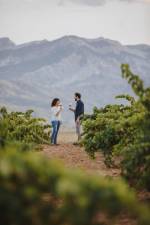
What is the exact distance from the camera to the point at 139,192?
11.2 meters

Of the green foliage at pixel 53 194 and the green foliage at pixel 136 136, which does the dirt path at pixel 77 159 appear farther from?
the green foliage at pixel 53 194

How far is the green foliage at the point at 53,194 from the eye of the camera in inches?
121

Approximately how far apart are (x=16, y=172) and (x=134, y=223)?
5334 millimetres

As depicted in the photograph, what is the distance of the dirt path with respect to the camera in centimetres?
1576

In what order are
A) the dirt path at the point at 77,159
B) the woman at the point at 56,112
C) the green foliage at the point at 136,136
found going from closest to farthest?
1. the green foliage at the point at 136,136
2. the dirt path at the point at 77,159
3. the woman at the point at 56,112

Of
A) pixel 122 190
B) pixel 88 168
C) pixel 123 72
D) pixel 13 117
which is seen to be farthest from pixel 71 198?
pixel 13 117

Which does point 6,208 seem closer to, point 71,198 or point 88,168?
point 71,198

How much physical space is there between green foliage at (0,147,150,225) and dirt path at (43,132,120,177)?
11093mm

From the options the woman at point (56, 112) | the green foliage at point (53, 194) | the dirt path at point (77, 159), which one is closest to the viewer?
the green foliage at point (53, 194)

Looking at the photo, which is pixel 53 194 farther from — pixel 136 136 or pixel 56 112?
pixel 56 112

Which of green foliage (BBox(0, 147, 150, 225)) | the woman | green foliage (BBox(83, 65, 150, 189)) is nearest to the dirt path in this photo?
the woman

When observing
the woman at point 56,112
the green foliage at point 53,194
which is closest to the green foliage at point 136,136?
the green foliage at point 53,194

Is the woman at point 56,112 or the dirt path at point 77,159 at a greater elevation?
the woman at point 56,112

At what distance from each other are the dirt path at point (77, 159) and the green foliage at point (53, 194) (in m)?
11.1
